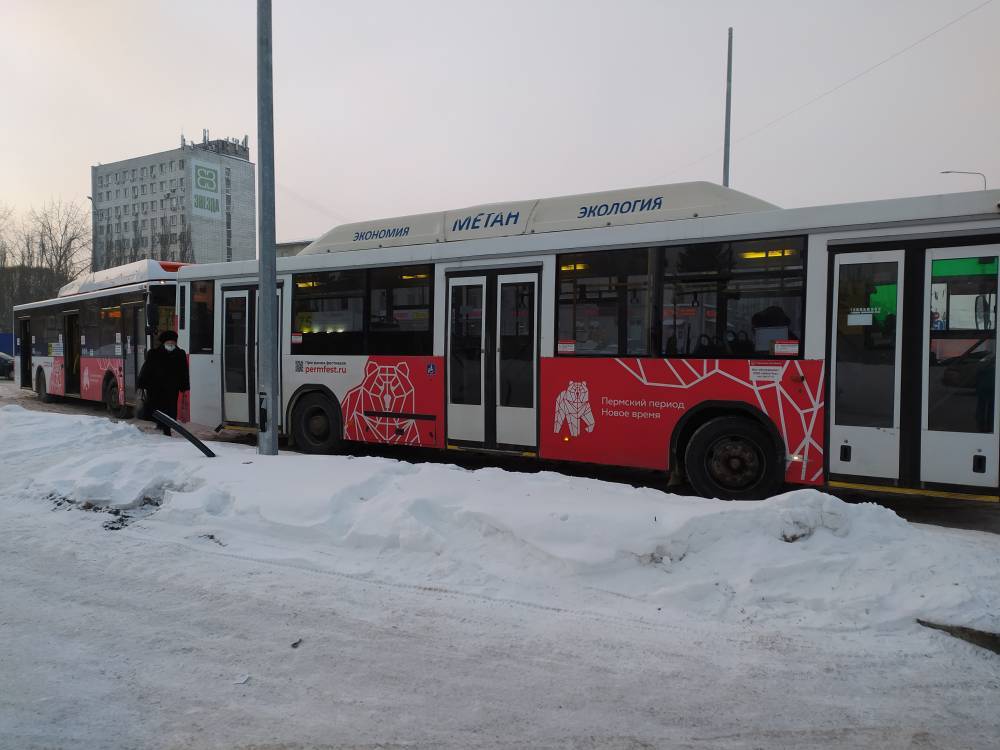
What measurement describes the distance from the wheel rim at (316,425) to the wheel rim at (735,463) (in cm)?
592

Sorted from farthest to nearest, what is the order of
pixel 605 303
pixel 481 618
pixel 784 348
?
pixel 605 303, pixel 784 348, pixel 481 618

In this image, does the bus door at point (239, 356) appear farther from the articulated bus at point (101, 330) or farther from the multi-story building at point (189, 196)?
the multi-story building at point (189, 196)

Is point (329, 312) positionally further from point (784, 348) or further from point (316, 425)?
point (784, 348)

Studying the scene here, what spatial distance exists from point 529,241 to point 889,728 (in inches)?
262

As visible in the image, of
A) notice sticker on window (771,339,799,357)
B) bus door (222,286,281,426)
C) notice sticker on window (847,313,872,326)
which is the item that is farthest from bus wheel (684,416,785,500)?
bus door (222,286,281,426)

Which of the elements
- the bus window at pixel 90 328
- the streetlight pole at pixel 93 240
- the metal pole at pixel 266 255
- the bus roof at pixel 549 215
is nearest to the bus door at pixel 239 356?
the bus roof at pixel 549 215

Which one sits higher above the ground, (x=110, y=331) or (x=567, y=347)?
(x=110, y=331)

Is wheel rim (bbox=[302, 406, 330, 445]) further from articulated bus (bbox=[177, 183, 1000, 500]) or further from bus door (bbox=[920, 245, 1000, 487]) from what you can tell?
bus door (bbox=[920, 245, 1000, 487])

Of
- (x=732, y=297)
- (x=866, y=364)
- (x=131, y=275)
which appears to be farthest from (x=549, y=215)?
(x=131, y=275)

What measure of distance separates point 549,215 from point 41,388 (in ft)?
61.9

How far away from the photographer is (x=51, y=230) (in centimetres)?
5791

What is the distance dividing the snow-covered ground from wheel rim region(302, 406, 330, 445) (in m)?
4.10

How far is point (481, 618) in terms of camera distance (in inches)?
171

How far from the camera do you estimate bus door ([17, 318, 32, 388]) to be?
856 inches
